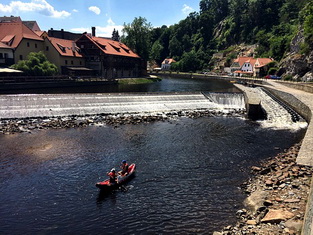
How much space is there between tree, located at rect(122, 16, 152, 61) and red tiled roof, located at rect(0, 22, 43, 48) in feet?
123

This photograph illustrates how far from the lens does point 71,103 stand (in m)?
40.9

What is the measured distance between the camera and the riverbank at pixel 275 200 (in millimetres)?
12473

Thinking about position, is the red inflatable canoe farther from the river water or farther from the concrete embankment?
the concrete embankment

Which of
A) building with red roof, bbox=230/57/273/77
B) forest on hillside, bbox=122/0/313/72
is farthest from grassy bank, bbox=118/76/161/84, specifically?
building with red roof, bbox=230/57/273/77

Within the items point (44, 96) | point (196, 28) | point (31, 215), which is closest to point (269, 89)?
point (44, 96)

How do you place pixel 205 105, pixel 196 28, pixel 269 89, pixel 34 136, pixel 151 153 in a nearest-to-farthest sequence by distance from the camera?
pixel 151 153 → pixel 34 136 → pixel 205 105 → pixel 269 89 → pixel 196 28

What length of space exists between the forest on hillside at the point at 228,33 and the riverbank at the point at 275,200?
3577 inches

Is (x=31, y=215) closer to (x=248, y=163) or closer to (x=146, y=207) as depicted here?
(x=146, y=207)

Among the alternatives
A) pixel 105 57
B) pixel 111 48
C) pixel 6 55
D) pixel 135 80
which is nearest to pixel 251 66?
pixel 135 80

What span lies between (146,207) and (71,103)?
95.8 feet

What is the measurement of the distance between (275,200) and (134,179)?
9683 mm

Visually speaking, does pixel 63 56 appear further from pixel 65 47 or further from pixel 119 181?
pixel 119 181

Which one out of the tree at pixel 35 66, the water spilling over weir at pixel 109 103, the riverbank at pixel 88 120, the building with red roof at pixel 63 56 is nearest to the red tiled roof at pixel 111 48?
the building with red roof at pixel 63 56

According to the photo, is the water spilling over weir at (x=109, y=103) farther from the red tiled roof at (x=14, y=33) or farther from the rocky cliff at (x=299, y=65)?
the red tiled roof at (x=14, y=33)
